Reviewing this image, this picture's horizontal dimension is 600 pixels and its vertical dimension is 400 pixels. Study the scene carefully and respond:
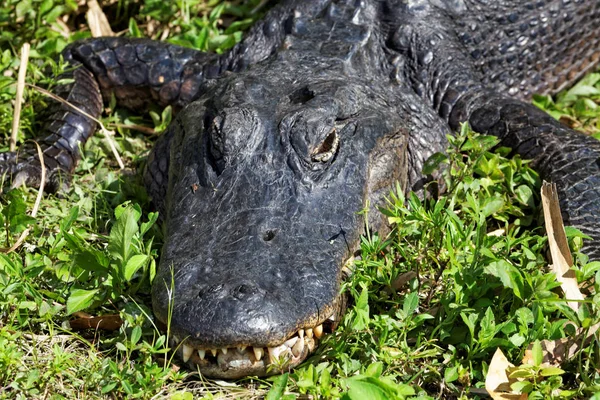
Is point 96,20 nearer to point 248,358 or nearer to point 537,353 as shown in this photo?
point 248,358

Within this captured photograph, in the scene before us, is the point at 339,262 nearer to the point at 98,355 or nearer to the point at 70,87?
the point at 98,355

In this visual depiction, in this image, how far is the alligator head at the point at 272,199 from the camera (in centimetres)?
295

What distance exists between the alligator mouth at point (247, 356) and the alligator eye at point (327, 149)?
761 mm

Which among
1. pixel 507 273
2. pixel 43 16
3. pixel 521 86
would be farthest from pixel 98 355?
pixel 521 86

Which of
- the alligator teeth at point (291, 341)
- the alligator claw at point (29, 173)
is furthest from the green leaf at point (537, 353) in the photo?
the alligator claw at point (29, 173)

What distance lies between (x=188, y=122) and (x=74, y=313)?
3.53 ft

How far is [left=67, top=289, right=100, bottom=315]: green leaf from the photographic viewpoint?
3250mm

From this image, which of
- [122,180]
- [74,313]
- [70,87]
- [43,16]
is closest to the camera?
[74,313]

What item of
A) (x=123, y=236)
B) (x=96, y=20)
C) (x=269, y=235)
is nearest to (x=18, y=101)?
(x=96, y=20)

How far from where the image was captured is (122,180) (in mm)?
4375

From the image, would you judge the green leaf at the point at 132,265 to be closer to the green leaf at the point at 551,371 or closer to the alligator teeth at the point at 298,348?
the alligator teeth at the point at 298,348

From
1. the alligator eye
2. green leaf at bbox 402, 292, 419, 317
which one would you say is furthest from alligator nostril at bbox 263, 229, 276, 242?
green leaf at bbox 402, 292, 419, 317

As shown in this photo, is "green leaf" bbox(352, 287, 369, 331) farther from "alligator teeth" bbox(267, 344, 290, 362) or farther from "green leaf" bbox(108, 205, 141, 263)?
"green leaf" bbox(108, 205, 141, 263)

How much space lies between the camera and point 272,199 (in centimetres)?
339
